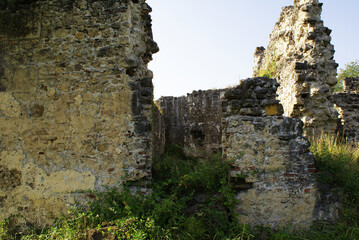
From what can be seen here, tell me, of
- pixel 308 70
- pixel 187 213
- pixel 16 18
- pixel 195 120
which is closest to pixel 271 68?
pixel 308 70

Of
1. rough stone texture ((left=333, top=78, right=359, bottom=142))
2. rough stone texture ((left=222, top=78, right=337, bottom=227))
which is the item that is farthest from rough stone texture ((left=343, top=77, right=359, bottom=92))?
rough stone texture ((left=222, top=78, right=337, bottom=227))

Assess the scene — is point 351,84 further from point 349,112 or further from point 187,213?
point 187,213

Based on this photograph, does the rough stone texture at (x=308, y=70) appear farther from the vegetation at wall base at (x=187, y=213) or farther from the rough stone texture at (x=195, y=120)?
the rough stone texture at (x=195, y=120)

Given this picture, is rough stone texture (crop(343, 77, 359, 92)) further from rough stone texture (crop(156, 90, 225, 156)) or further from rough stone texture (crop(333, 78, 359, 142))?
rough stone texture (crop(156, 90, 225, 156))

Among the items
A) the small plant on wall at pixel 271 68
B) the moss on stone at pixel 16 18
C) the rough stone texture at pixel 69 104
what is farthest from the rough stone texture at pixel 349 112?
the moss on stone at pixel 16 18

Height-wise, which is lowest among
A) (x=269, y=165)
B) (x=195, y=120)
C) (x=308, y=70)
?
(x=269, y=165)

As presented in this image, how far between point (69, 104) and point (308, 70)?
5.17 m

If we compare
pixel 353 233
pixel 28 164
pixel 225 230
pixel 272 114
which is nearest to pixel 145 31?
pixel 272 114

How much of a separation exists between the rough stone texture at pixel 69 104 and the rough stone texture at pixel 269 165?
4.65 feet

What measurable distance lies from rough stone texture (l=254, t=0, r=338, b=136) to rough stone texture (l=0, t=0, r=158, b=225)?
3698 mm

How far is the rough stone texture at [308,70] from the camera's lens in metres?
6.47

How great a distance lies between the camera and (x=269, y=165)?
4.34 metres

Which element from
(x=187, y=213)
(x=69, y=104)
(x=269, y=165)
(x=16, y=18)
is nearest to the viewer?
(x=187, y=213)

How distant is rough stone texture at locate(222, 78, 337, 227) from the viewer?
4273 mm
